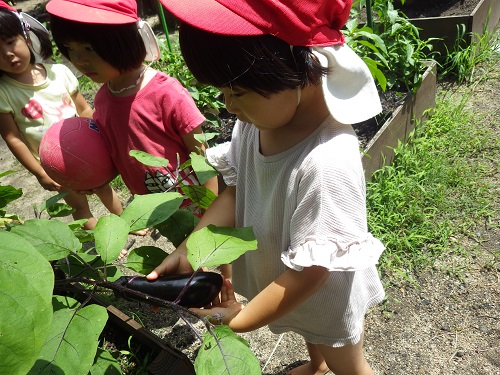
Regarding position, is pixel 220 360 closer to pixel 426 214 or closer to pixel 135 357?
pixel 135 357

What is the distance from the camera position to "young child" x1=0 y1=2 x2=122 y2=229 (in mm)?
2519

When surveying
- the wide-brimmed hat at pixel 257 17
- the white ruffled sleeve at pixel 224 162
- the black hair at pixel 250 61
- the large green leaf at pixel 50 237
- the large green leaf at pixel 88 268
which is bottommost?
the white ruffled sleeve at pixel 224 162

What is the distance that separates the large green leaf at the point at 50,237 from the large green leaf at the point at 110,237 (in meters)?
0.05

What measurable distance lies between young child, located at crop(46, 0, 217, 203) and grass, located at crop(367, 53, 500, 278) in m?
1.07

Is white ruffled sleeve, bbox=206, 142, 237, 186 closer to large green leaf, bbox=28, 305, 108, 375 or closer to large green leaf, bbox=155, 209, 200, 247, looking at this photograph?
large green leaf, bbox=155, 209, 200, 247

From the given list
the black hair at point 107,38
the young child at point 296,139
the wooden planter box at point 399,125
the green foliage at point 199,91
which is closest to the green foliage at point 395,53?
the wooden planter box at point 399,125

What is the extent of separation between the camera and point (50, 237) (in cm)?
101

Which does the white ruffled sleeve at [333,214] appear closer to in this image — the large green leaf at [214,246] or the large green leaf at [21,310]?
the large green leaf at [214,246]

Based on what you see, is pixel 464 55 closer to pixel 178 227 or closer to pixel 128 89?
pixel 128 89

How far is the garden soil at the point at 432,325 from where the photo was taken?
208 cm

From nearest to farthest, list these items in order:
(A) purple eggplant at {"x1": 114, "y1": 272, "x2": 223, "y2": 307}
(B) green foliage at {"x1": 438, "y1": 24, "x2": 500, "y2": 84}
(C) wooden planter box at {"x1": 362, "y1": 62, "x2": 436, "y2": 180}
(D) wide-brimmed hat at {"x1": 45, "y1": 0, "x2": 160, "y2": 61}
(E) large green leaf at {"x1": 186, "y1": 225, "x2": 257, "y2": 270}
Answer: (E) large green leaf at {"x1": 186, "y1": 225, "x2": 257, "y2": 270} → (A) purple eggplant at {"x1": 114, "y1": 272, "x2": 223, "y2": 307} → (D) wide-brimmed hat at {"x1": 45, "y1": 0, "x2": 160, "y2": 61} → (C) wooden planter box at {"x1": 362, "y1": 62, "x2": 436, "y2": 180} → (B) green foliage at {"x1": 438, "y1": 24, "x2": 500, "y2": 84}

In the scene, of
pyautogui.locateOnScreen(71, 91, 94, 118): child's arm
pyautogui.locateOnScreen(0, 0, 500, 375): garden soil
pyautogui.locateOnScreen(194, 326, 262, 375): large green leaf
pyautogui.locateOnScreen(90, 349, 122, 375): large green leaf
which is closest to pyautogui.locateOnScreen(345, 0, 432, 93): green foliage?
pyautogui.locateOnScreen(0, 0, 500, 375): garden soil

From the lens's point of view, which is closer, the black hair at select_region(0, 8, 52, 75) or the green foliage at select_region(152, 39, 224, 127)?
the black hair at select_region(0, 8, 52, 75)

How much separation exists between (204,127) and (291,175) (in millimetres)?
1876
